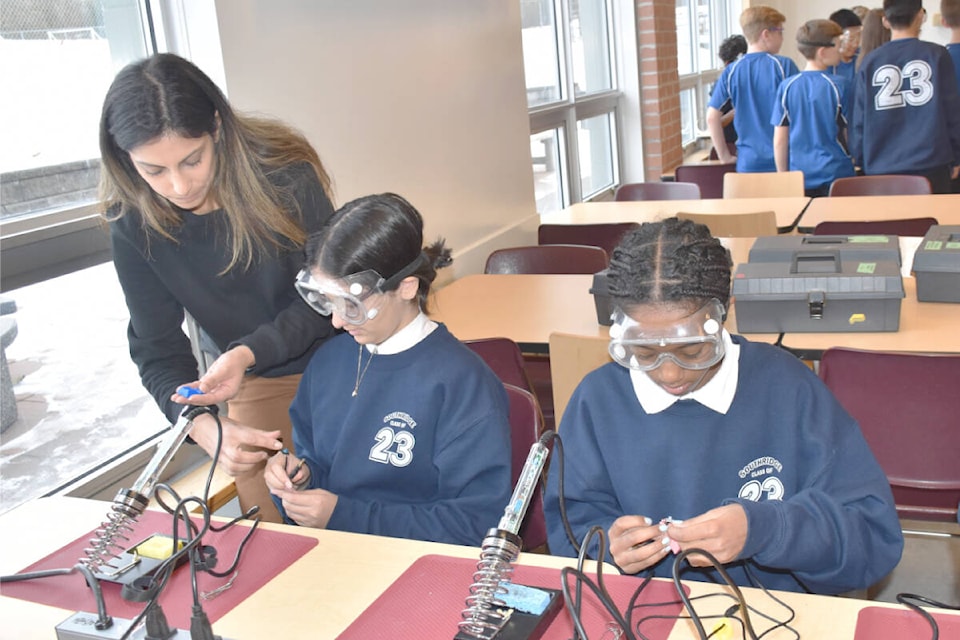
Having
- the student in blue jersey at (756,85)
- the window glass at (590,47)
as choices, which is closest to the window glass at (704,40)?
the window glass at (590,47)

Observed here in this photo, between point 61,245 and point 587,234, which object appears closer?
point 61,245

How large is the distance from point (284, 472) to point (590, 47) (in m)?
5.68

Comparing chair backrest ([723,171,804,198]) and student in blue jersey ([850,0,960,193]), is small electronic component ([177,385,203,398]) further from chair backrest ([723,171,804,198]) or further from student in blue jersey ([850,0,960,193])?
student in blue jersey ([850,0,960,193])

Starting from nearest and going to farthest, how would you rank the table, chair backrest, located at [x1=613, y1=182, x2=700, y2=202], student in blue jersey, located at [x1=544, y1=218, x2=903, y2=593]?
student in blue jersey, located at [x1=544, y1=218, x2=903, y2=593] → the table → chair backrest, located at [x1=613, y1=182, x2=700, y2=202]

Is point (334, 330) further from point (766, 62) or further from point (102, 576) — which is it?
point (766, 62)

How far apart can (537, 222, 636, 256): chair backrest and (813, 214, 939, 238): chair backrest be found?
803 millimetres

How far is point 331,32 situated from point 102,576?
7.40 feet

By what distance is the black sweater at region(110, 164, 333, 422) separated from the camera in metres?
1.98

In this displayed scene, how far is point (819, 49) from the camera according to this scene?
4.86 metres

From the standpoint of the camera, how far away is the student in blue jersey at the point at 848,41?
7.18 metres

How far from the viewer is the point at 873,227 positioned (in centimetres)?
341

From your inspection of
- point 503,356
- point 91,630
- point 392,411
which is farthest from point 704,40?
point 91,630

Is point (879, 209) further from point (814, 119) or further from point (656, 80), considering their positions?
point (656, 80)

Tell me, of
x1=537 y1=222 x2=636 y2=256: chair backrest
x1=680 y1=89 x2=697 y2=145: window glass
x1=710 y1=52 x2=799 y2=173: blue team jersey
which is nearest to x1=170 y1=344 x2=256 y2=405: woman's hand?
x1=537 y1=222 x2=636 y2=256: chair backrest
